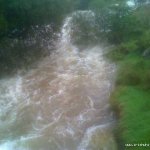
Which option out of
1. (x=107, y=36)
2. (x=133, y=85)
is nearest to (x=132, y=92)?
(x=133, y=85)

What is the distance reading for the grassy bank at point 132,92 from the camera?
10055 mm

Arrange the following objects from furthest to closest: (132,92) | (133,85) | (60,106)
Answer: (133,85) < (60,106) < (132,92)

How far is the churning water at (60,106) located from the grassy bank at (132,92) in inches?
16.8

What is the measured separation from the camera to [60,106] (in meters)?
12.4

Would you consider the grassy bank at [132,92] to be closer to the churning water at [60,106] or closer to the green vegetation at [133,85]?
the green vegetation at [133,85]

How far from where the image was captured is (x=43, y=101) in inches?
502

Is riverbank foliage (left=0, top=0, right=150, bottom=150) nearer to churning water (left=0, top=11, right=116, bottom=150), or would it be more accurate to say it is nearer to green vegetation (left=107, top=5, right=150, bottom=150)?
green vegetation (left=107, top=5, right=150, bottom=150)

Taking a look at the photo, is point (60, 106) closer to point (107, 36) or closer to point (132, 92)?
point (132, 92)

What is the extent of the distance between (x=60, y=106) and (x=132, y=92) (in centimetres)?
271

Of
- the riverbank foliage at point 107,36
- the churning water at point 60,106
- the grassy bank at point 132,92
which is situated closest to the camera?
the grassy bank at point 132,92

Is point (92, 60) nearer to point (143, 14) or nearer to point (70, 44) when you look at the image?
point (70, 44)

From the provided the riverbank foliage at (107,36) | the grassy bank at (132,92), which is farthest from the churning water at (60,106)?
the riverbank foliage at (107,36)

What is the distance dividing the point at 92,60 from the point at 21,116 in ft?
17.7

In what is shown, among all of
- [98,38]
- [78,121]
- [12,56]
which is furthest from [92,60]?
[78,121]
